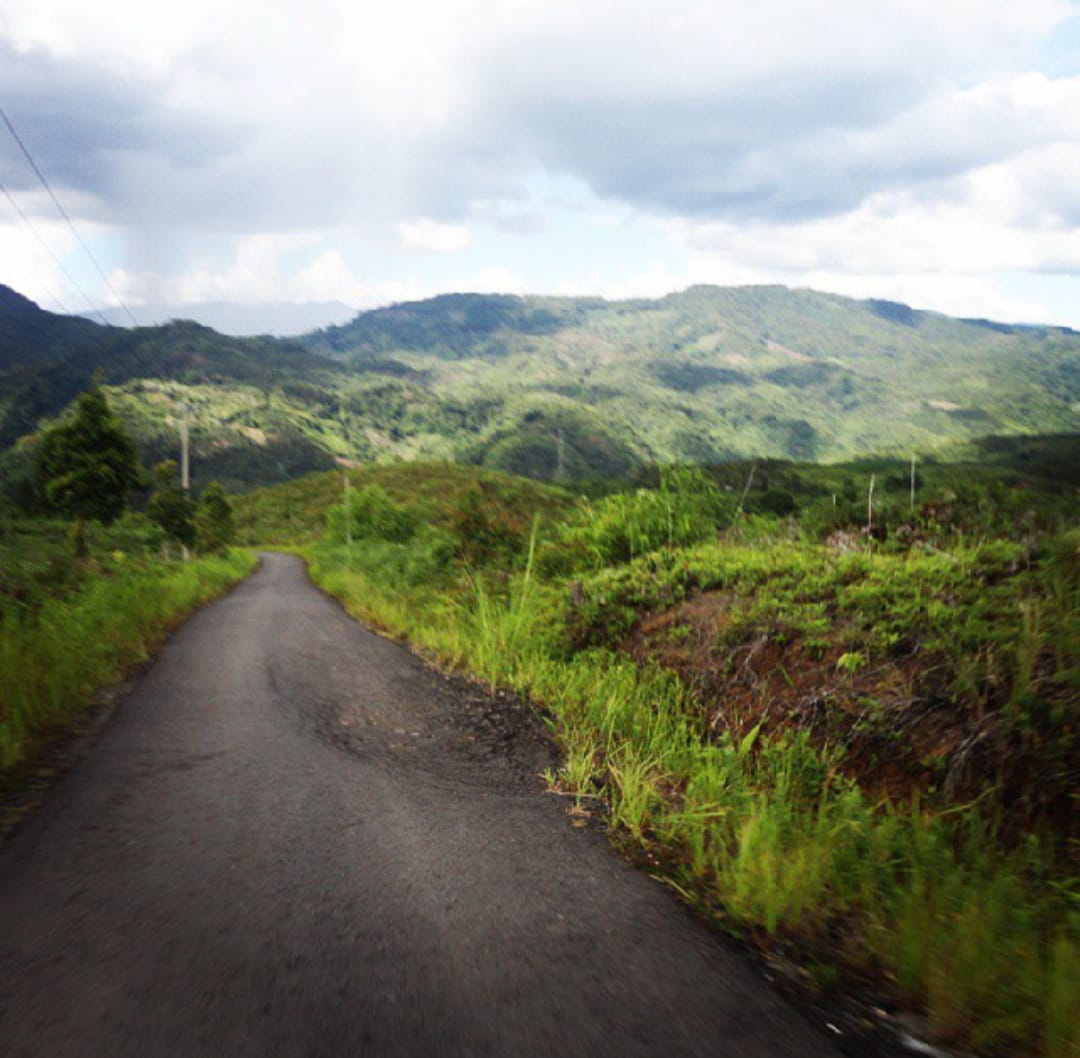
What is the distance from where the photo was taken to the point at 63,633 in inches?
284

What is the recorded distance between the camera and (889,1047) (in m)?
2.22

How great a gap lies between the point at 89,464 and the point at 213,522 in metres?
31.5

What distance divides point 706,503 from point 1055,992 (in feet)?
22.3

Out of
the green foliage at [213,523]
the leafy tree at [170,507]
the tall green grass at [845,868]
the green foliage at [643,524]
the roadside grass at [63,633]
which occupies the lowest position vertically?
the green foliage at [213,523]


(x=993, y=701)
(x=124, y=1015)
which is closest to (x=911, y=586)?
(x=993, y=701)

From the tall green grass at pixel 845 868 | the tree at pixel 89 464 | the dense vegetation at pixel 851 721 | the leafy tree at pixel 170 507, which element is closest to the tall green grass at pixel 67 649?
the dense vegetation at pixel 851 721

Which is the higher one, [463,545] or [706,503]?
[706,503]

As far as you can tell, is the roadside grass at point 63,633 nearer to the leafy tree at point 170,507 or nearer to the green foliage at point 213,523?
the leafy tree at point 170,507

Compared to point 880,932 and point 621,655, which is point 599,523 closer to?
point 621,655

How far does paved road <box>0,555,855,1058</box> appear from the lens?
86.2 inches

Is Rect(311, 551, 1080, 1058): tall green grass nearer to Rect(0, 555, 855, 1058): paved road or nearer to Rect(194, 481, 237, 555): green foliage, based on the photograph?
Rect(0, 555, 855, 1058): paved road

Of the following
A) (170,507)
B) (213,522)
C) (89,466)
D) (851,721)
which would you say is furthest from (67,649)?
(213,522)

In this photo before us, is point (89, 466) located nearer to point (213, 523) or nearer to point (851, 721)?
point (851, 721)

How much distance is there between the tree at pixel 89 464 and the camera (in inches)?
883
